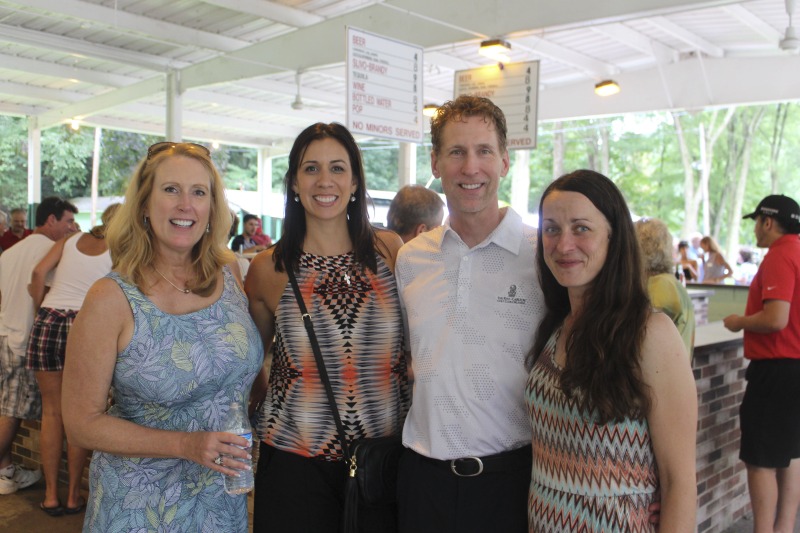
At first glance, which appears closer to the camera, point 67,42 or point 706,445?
point 706,445

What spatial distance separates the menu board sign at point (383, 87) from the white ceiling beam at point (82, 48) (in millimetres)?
5771

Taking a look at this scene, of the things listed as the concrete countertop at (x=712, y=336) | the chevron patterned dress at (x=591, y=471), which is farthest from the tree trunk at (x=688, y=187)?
the chevron patterned dress at (x=591, y=471)

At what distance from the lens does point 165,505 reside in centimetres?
195

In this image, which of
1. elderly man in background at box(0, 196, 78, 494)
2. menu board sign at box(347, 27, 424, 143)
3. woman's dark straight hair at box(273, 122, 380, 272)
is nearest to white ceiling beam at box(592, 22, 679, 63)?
menu board sign at box(347, 27, 424, 143)

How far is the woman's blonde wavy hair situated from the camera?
1.97 m

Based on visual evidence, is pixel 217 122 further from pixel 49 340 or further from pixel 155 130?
pixel 49 340

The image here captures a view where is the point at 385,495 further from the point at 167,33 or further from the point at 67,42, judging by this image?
the point at 67,42

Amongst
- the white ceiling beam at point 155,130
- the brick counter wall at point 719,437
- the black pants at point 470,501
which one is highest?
the white ceiling beam at point 155,130

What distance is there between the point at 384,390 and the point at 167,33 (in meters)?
8.09

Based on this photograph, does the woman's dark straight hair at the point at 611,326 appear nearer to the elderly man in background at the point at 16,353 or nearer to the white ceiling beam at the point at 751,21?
the elderly man in background at the point at 16,353

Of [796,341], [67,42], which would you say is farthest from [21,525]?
[67,42]

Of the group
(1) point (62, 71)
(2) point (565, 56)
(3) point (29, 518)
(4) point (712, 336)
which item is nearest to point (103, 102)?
(1) point (62, 71)

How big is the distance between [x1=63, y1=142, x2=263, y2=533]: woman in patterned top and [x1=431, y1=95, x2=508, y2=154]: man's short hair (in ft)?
2.25

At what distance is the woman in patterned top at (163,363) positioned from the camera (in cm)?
184
